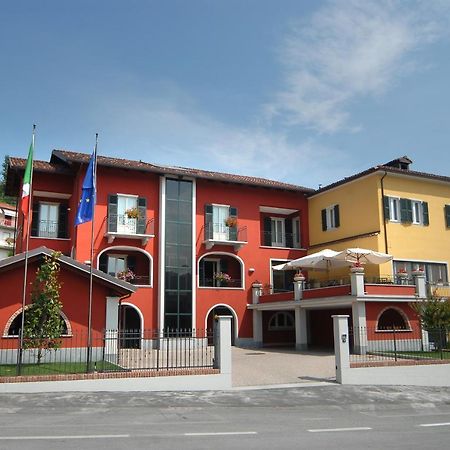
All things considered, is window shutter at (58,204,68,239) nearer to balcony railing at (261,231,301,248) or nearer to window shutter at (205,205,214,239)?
window shutter at (205,205,214,239)

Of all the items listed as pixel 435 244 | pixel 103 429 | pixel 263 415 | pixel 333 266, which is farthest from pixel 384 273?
pixel 103 429

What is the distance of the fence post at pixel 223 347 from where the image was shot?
46.9 ft

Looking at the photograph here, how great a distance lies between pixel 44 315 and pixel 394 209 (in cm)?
1809

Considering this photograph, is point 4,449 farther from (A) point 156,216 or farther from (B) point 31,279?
(A) point 156,216

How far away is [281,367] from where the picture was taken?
18.4 metres

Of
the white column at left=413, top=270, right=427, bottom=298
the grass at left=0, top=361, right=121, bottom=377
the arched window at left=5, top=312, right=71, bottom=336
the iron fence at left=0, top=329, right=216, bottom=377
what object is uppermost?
the white column at left=413, top=270, right=427, bottom=298

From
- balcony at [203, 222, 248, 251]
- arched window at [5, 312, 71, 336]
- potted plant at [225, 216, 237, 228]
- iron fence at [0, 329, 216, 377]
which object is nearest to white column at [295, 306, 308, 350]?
balcony at [203, 222, 248, 251]

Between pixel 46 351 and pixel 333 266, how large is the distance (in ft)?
48.5

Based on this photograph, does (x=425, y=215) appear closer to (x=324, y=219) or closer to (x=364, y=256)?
(x=324, y=219)

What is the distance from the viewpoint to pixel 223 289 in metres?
28.6

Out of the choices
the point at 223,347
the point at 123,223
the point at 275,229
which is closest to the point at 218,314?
the point at 275,229

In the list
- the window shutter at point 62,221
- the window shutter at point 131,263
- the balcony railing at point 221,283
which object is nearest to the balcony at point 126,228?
the window shutter at point 131,263

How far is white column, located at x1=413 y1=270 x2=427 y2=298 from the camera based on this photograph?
22719 millimetres

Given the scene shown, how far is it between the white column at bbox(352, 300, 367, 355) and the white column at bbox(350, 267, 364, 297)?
0.40 metres
